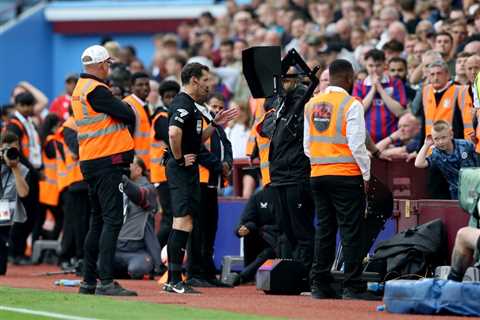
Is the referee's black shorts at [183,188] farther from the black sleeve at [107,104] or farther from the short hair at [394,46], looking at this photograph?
the short hair at [394,46]

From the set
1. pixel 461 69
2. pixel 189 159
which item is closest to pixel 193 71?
pixel 189 159

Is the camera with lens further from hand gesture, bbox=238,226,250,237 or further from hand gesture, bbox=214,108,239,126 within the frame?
hand gesture, bbox=214,108,239,126

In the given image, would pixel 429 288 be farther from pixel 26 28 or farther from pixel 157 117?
pixel 26 28

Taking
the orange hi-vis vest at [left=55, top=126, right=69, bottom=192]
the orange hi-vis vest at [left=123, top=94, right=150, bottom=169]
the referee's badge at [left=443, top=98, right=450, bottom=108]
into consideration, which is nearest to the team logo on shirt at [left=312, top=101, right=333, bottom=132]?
the referee's badge at [left=443, top=98, right=450, bottom=108]

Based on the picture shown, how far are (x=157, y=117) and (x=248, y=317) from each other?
5.79 m

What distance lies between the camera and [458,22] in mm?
18000

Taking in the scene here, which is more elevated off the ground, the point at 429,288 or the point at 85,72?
the point at 85,72

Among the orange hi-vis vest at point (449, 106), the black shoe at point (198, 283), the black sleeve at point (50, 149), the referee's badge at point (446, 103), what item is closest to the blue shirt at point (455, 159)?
the orange hi-vis vest at point (449, 106)

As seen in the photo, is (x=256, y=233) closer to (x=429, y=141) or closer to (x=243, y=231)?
(x=243, y=231)

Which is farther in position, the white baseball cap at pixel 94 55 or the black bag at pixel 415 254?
the white baseball cap at pixel 94 55

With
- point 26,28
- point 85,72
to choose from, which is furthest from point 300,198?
point 26,28

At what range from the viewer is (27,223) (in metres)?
19.1

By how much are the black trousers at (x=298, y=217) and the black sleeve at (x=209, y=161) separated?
2.39ft

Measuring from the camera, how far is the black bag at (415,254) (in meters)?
13.1
